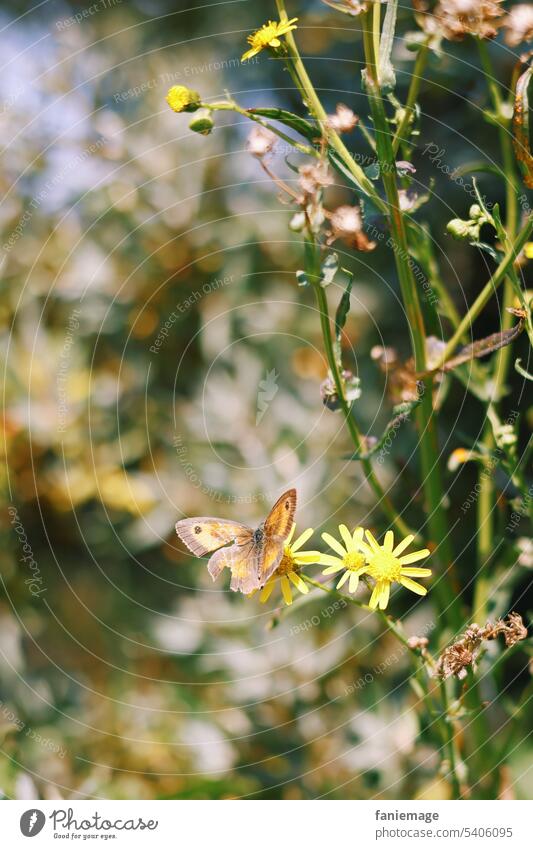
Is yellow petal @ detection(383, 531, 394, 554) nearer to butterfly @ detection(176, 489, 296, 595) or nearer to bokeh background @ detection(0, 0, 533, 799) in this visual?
butterfly @ detection(176, 489, 296, 595)

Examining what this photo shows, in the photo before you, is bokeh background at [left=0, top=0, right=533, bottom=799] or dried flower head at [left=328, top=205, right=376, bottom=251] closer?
dried flower head at [left=328, top=205, right=376, bottom=251]

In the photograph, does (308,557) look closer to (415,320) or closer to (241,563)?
(241,563)

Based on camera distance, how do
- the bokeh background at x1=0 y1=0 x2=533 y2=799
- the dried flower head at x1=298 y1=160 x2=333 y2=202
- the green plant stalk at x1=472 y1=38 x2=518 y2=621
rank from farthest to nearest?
the bokeh background at x1=0 y1=0 x2=533 y2=799
the green plant stalk at x1=472 y1=38 x2=518 y2=621
the dried flower head at x1=298 y1=160 x2=333 y2=202

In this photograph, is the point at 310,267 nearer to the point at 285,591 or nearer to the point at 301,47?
the point at 285,591

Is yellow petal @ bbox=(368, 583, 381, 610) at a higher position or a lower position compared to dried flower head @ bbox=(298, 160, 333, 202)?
lower

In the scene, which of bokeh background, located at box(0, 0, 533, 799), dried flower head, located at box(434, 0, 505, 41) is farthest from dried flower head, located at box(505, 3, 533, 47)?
bokeh background, located at box(0, 0, 533, 799)

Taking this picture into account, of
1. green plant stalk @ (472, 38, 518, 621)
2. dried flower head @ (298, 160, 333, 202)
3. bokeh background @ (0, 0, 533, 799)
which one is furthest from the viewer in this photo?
bokeh background @ (0, 0, 533, 799)

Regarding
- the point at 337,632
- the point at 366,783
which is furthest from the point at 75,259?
the point at 366,783

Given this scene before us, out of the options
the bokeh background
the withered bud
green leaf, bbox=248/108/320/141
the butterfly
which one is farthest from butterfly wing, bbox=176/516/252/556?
the bokeh background

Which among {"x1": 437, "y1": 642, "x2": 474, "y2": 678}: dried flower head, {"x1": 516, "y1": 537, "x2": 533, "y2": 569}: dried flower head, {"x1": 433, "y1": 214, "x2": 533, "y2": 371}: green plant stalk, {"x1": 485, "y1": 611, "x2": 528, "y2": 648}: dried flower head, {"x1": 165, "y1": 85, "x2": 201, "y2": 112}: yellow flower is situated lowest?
{"x1": 437, "y1": 642, "x2": 474, "y2": 678}: dried flower head

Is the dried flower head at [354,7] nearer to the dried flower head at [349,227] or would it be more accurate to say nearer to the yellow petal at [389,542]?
the dried flower head at [349,227]
